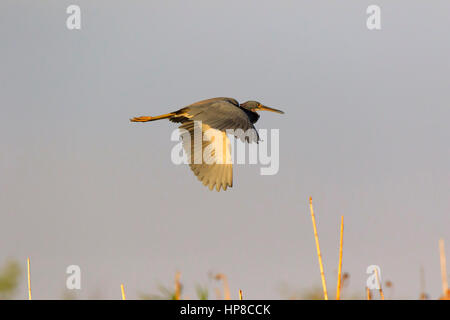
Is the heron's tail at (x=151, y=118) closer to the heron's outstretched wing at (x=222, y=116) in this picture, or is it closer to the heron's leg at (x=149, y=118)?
the heron's leg at (x=149, y=118)

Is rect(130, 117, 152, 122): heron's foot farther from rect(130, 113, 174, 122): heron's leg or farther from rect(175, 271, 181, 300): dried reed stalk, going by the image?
rect(175, 271, 181, 300): dried reed stalk

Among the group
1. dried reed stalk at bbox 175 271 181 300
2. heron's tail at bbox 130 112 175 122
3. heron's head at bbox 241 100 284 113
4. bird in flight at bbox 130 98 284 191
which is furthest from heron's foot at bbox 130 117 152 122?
dried reed stalk at bbox 175 271 181 300

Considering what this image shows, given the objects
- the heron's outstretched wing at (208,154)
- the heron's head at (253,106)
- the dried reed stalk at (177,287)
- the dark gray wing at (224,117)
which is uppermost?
the heron's head at (253,106)

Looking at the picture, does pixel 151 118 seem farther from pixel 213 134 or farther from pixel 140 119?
pixel 213 134

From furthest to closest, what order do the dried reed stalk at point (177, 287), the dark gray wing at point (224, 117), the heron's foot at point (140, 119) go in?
1. the heron's foot at point (140, 119)
2. the dark gray wing at point (224, 117)
3. the dried reed stalk at point (177, 287)

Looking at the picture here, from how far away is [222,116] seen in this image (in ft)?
31.6

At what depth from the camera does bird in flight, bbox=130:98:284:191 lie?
30.6ft

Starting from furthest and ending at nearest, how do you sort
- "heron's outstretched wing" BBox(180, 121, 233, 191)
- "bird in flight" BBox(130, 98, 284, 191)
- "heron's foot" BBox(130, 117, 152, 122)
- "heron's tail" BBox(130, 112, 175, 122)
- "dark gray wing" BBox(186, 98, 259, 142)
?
1. "heron's foot" BBox(130, 117, 152, 122)
2. "heron's tail" BBox(130, 112, 175, 122)
3. "heron's outstretched wing" BBox(180, 121, 233, 191)
4. "bird in flight" BBox(130, 98, 284, 191)
5. "dark gray wing" BBox(186, 98, 259, 142)

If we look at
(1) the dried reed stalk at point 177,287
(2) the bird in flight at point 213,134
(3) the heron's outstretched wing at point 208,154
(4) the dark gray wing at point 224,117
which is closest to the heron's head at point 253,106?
(2) the bird in flight at point 213,134

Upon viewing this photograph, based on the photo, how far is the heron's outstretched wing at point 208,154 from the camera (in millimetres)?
9547

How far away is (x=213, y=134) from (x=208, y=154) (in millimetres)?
384
